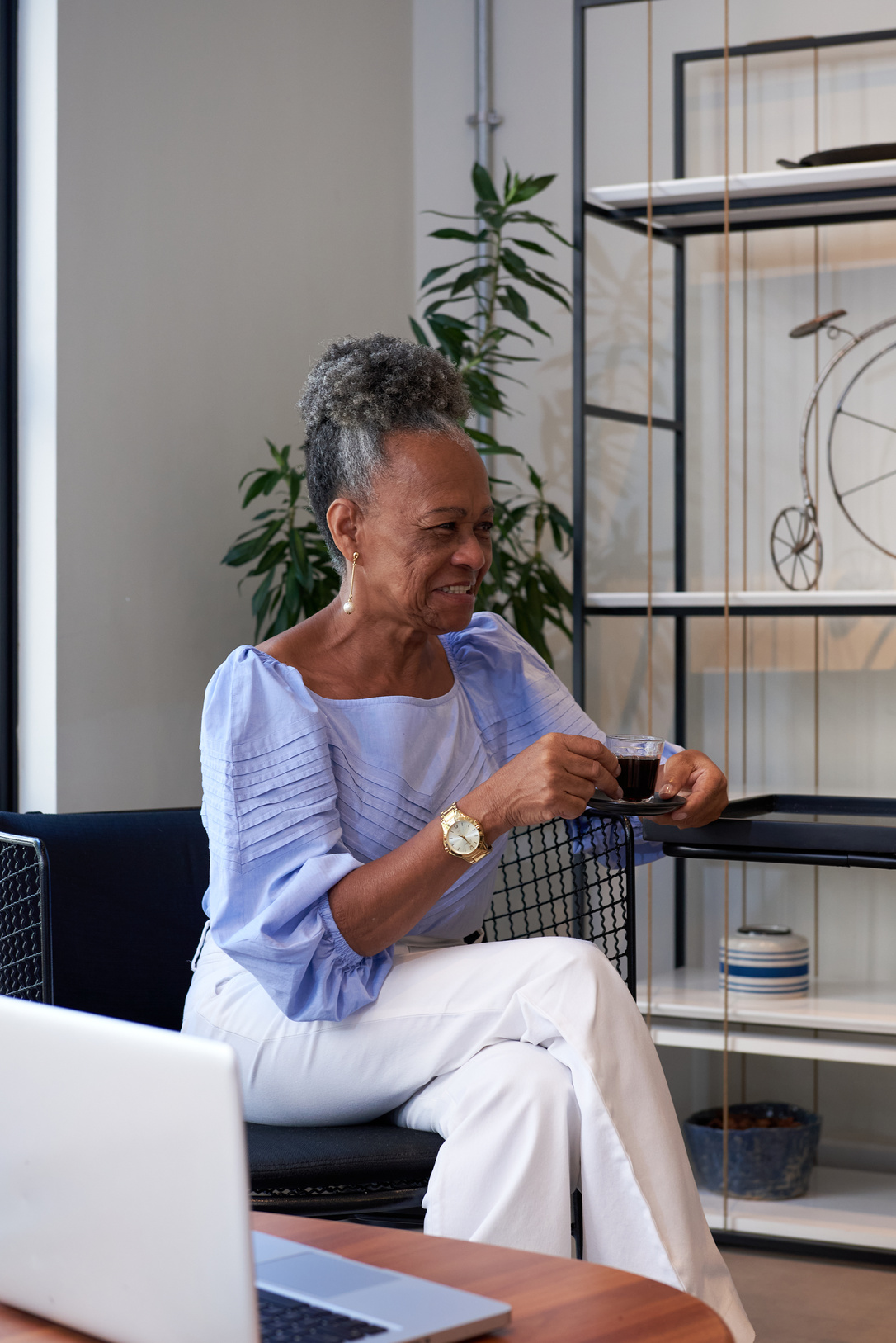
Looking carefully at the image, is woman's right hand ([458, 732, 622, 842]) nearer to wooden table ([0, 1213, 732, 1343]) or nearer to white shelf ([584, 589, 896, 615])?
wooden table ([0, 1213, 732, 1343])

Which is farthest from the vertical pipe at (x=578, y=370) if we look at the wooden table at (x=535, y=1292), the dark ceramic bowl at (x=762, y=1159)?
the wooden table at (x=535, y=1292)

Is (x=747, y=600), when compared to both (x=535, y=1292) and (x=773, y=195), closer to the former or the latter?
(x=773, y=195)

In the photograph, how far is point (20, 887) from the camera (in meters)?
1.72

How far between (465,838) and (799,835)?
17.9 inches

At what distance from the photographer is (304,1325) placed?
0.80 m

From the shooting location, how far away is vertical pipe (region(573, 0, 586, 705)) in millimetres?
2701

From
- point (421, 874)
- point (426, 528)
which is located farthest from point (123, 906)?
point (426, 528)

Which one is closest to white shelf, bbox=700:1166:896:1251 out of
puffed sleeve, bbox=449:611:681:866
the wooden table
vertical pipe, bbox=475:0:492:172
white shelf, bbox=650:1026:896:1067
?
white shelf, bbox=650:1026:896:1067

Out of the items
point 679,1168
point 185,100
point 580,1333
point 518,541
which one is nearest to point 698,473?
point 518,541

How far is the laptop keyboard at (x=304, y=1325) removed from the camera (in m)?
0.79

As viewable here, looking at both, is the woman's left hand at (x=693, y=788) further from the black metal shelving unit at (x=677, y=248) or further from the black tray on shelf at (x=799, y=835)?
the black metal shelving unit at (x=677, y=248)

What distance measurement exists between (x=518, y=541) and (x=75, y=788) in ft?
3.62

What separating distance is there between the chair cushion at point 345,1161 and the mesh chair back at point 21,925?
1.12 feet

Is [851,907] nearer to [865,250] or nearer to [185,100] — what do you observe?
[865,250]
